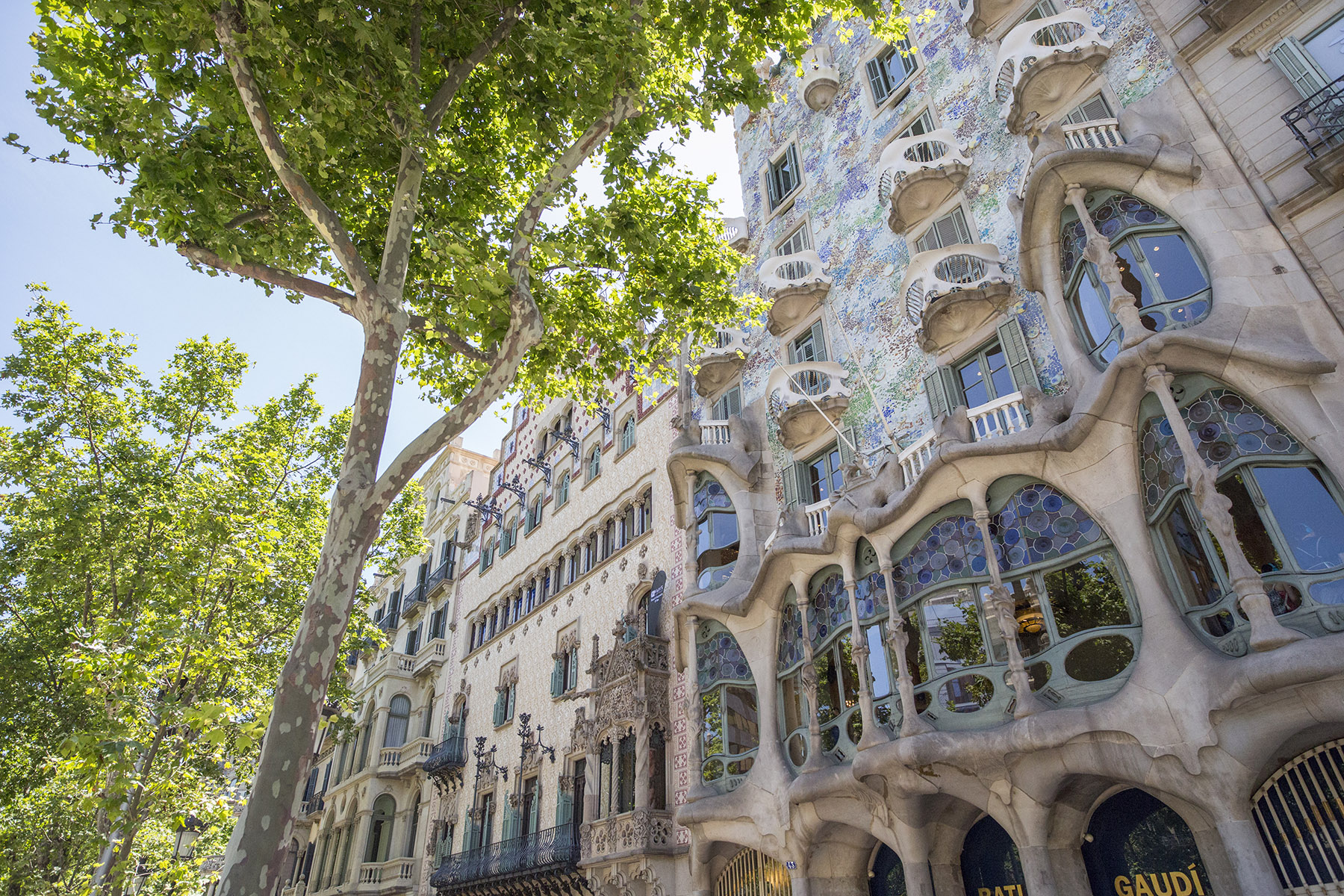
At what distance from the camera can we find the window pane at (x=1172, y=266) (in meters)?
9.93

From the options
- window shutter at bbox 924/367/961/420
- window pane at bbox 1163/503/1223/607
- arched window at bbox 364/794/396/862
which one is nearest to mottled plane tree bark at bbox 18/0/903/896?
window shutter at bbox 924/367/961/420

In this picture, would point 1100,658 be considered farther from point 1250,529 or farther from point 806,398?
point 806,398

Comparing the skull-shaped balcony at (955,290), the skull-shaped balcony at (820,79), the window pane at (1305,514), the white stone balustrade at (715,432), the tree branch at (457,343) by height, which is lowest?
the window pane at (1305,514)

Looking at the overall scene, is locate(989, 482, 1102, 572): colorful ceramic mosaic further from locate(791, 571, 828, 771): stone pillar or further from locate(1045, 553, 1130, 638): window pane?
locate(791, 571, 828, 771): stone pillar

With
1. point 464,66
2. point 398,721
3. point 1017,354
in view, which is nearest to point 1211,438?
point 1017,354

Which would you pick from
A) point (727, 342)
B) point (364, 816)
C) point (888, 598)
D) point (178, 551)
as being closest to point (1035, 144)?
point (888, 598)

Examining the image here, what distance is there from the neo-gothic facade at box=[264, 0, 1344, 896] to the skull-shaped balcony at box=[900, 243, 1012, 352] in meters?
0.06

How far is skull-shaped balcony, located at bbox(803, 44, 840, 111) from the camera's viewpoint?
64.6 feet

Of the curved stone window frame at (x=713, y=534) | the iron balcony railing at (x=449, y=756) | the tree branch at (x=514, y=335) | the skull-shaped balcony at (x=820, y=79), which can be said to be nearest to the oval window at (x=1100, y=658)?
the curved stone window frame at (x=713, y=534)

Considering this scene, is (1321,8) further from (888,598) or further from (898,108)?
(888,598)

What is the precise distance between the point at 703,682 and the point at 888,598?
→ 535 cm

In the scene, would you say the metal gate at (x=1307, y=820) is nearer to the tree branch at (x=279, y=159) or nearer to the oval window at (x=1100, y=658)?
the oval window at (x=1100, y=658)

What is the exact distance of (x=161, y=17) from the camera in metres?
8.28

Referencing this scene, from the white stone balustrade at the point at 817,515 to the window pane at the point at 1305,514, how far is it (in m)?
6.93
